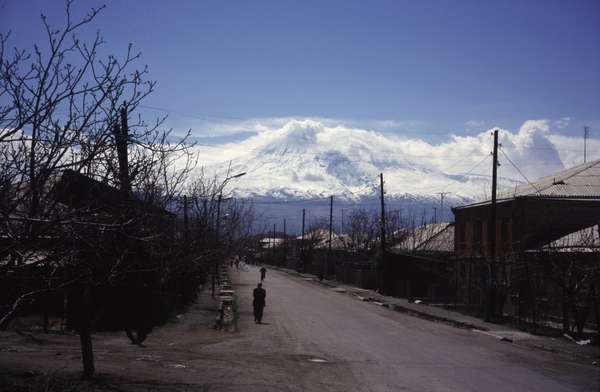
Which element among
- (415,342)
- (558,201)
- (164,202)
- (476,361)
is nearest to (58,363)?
(164,202)

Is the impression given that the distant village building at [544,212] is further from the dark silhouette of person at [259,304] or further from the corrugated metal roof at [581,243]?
the dark silhouette of person at [259,304]

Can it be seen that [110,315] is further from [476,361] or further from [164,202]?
[476,361]

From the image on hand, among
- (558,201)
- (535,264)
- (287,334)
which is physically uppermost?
(558,201)

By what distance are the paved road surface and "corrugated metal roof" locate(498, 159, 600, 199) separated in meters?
13.9

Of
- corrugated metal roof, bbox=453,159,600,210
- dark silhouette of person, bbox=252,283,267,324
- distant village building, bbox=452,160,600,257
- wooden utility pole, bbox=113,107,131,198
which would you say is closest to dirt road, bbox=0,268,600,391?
dark silhouette of person, bbox=252,283,267,324

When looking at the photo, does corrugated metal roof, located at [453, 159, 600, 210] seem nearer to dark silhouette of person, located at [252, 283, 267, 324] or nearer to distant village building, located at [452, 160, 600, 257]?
distant village building, located at [452, 160, 600, 257]

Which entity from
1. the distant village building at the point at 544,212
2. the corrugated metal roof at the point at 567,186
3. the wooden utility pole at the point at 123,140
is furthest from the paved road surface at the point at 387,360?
the corrugated metal roof at the point at 567,186

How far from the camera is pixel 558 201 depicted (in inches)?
1441

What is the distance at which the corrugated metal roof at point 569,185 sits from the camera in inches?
1470

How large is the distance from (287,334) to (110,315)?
5.13m

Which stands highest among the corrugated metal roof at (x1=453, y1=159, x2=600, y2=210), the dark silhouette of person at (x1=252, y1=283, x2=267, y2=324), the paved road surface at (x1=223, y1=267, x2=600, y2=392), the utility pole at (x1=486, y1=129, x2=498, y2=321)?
the corrugated metal roof at (x1=453, y1=159, x2=600, y2=210)

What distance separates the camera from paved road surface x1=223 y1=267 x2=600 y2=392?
42.1 ft

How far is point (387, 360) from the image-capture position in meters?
15.9

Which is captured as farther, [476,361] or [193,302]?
[193,302]
